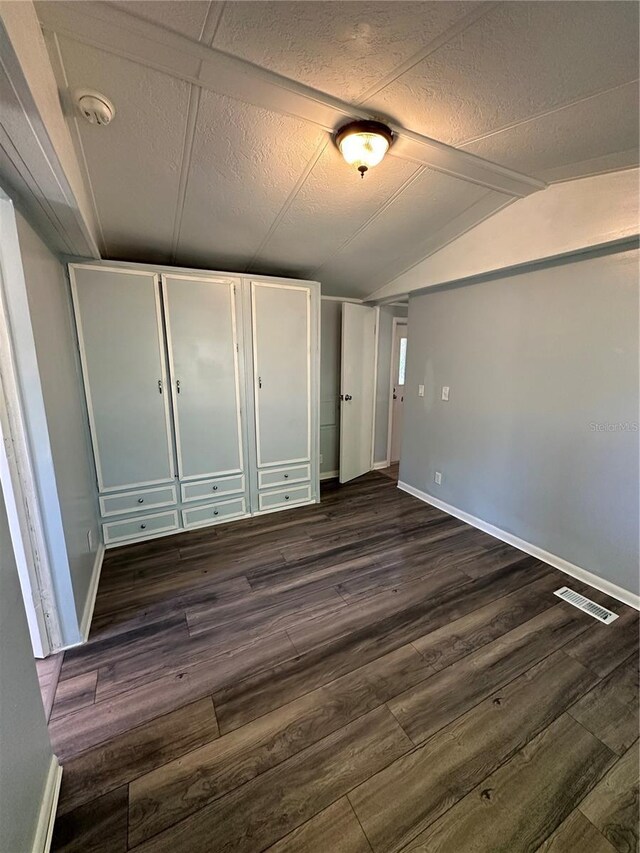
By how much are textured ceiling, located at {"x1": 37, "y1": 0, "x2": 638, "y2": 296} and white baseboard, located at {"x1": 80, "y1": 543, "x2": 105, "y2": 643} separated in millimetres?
2299

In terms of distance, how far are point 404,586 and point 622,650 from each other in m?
1.12

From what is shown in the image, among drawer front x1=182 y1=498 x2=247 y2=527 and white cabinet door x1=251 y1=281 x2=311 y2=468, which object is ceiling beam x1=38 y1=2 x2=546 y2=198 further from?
drawer front x1=182 y1=498 x2=247 y2=527

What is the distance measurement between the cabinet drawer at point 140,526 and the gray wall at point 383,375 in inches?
105

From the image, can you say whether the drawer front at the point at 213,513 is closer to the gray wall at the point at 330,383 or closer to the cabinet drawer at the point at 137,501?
the cabinet drawer at the point at 137,501

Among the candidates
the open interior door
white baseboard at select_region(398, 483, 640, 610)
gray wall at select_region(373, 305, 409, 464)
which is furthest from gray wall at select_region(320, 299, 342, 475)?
white baseboard at select_region(398, 483, 640, 610)

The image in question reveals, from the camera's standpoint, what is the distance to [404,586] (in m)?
2.25

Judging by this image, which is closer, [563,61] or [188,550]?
[563,61]

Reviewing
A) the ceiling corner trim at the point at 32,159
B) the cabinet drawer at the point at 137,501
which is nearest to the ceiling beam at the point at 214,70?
the ceiling corner trim at the point at 32,159

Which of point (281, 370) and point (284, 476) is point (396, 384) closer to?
point (281, 370)

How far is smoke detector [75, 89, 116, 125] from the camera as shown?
1.34 metres

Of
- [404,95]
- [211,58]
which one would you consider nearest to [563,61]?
[404,95]

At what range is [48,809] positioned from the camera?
3.57 ft

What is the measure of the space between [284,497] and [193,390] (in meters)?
1.34

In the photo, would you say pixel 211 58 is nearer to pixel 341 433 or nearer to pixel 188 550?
pixel 188 550
